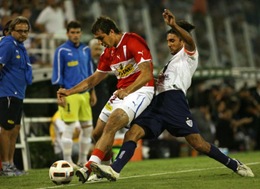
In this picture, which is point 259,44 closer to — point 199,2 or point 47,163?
point 199,2

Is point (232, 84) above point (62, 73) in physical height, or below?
below

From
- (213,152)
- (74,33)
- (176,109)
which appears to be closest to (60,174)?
(176,109)

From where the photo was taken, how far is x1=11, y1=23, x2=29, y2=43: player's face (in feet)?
34.6

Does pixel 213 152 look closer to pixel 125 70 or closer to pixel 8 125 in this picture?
pixel 125 70

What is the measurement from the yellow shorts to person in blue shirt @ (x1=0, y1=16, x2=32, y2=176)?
5.66ft

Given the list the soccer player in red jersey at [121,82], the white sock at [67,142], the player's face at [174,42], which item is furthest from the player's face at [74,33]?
the player's face at [174,42]

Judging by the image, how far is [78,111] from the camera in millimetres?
12500

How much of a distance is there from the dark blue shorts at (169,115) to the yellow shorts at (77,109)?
3.66 m

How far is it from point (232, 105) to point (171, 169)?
8568 mm

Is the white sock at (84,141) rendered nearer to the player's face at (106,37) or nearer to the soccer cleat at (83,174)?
the player's face at (106,37)

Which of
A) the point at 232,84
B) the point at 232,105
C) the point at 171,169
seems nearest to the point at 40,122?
the point at 171,169

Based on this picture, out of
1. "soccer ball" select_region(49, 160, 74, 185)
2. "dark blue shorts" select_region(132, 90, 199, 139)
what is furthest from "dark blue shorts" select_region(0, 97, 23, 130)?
"dark blue shorts" select_region(132, 90, 199, 139)

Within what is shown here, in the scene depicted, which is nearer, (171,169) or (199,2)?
(171,169)

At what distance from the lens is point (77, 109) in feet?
40.6
